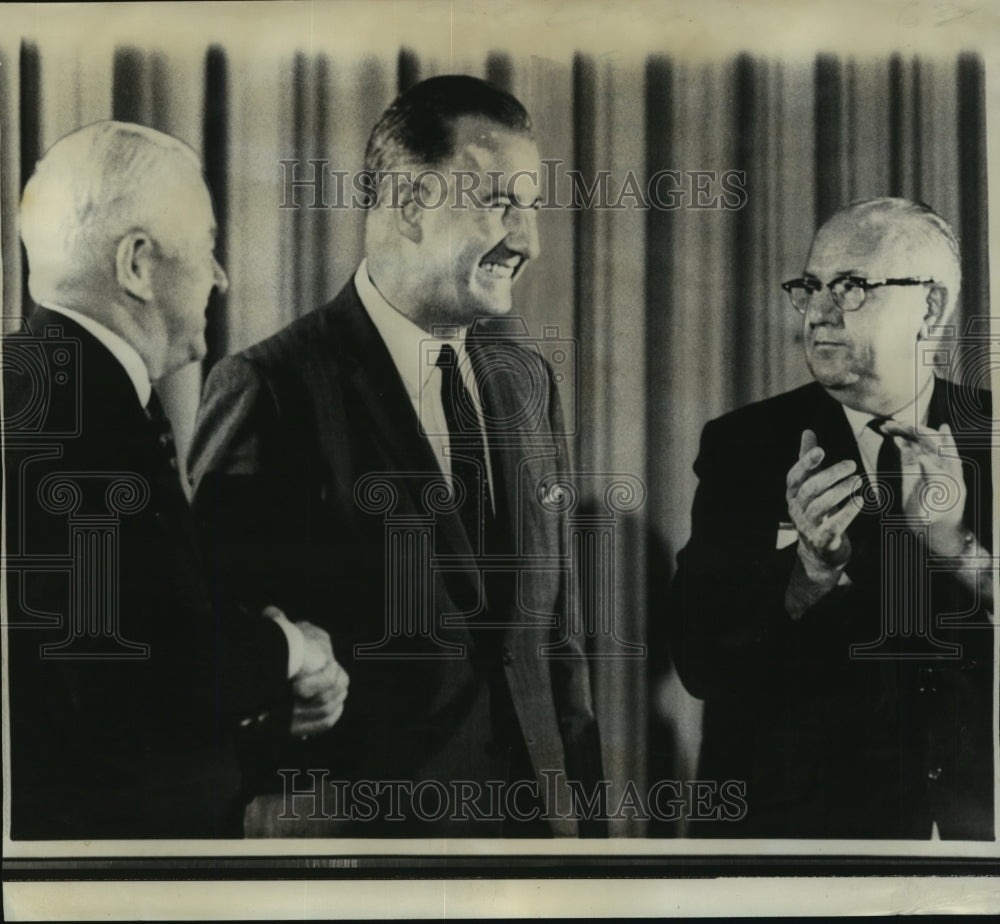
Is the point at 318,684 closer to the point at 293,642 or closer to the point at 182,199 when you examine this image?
the point at 293,642

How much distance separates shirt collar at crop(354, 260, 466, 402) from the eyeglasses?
1067 millimetres

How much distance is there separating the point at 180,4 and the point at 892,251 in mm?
2406

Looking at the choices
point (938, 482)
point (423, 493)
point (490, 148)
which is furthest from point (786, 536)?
point (490, 148)

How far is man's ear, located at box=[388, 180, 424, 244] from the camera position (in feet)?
12.4

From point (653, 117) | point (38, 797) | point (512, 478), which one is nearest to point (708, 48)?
point (653, 117)

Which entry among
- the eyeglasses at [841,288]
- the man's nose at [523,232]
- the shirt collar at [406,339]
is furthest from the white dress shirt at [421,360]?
the eyeglasses at [841,288]

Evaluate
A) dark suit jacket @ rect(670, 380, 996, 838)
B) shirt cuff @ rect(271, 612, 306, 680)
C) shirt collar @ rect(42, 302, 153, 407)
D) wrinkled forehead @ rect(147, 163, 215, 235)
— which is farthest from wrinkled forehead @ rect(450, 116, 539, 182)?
shirt cuff @ rect(271, 612, 306, 680)

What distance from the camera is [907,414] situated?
3.83 meters

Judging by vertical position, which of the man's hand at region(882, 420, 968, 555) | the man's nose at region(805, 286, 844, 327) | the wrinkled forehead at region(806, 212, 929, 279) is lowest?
the man's hand at region(882, 420, 968, 555)

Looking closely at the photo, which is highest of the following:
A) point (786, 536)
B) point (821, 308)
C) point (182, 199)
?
point (182, 199)

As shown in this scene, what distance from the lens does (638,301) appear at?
3.80m

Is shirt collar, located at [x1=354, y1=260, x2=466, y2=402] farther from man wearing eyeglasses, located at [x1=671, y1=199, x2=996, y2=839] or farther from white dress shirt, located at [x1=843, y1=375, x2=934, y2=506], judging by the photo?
white dress shirt, located at [x1=843, y1=375, x2=934, y2=506]

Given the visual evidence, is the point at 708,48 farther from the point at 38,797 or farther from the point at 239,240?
the point at 38,797

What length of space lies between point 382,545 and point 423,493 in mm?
208
